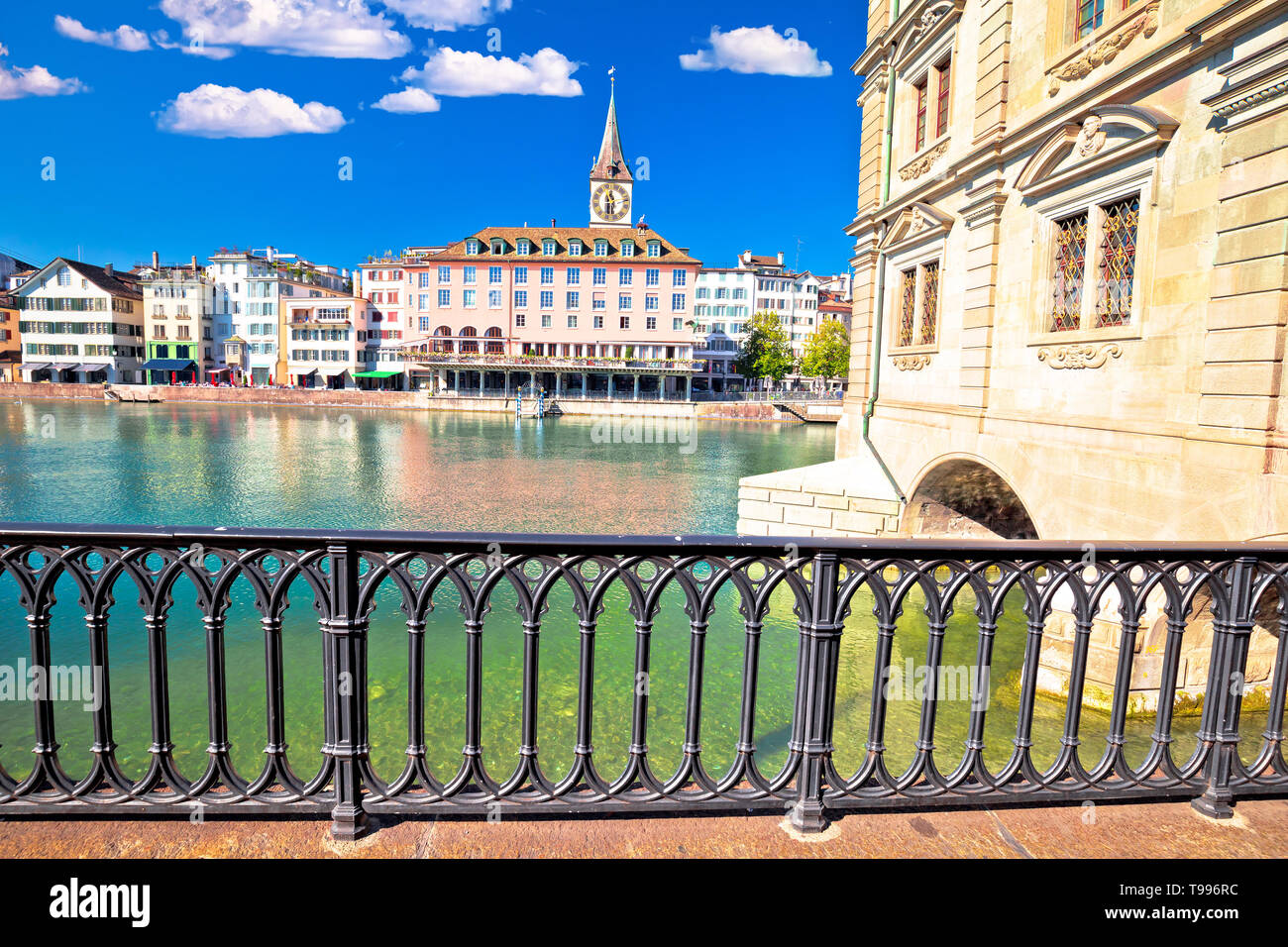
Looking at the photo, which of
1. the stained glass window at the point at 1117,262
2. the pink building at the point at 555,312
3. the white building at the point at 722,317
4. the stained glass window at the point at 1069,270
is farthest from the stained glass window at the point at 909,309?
the white building at the point at 722,317

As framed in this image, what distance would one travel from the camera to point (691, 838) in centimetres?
278

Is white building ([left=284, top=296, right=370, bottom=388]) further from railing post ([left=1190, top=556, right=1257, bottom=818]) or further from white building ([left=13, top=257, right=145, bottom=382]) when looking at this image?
railing post ([left=1190, top=556, right=1257, bottom=818])

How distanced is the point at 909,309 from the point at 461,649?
38.0ft

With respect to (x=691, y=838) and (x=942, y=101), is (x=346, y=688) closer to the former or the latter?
(x=691, y=838)

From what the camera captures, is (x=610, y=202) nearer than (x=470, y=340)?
No

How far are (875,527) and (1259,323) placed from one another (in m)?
9.28

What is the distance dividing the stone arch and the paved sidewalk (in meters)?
12.2

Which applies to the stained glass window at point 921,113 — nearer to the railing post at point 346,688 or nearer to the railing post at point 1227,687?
the railing post at point 1227,687

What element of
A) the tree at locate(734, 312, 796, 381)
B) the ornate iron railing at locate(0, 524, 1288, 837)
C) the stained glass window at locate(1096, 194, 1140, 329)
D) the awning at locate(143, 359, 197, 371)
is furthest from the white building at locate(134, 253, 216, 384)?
the ornate iron railing at locate(0, 524, 1288, 837)

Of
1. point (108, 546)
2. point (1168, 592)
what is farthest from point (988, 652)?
point (108, 546)

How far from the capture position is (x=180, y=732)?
27.9 ft

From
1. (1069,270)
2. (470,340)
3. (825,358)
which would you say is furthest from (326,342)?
(1069,270)
